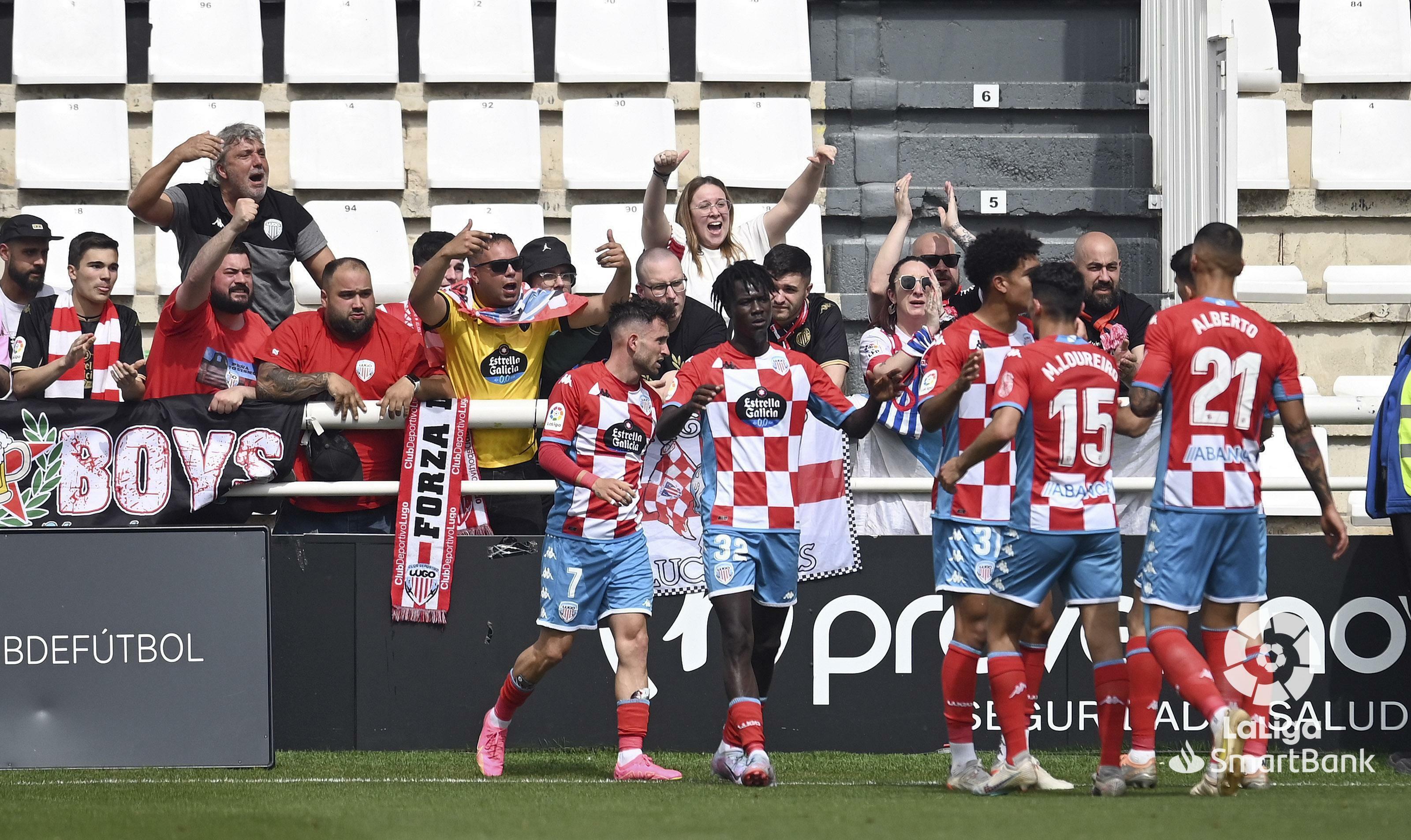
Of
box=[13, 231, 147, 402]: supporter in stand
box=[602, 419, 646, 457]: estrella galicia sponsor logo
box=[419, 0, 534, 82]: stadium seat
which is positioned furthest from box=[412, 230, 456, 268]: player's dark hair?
box=[419, 0, 534, 82]: stadium seat

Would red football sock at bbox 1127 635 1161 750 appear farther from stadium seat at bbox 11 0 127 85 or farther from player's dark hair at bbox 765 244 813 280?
stadium seat at bbox 11 0 127 85

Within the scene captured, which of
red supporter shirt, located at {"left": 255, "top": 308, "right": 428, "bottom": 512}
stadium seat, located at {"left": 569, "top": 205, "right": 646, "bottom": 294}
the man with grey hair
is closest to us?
red supporter shirt, located at {"left": 255, "top": 308, "right": 428, "bottom": 512}

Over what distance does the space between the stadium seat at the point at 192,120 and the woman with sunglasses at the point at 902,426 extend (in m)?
4.76

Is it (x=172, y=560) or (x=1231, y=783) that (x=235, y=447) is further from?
(x=1231, y=783)

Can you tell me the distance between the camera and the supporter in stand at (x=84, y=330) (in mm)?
7355

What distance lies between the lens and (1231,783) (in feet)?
17.8

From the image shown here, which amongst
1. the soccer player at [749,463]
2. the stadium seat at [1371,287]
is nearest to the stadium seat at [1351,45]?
the stadium seat at [1371,287]

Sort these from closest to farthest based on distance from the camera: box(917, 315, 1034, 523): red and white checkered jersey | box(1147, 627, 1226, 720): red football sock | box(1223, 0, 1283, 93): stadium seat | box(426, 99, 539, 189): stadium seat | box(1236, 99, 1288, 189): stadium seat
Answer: box(1147, 627, 1226, 720): red football sock
box(917, 315, 1034, 523): red and white checkered jersey
box(1236, 99, 1288, 189): stadium seat
box(426, 99, 539, 189): stadium seat
box(1223, 0, 1283, 93): stadium seat

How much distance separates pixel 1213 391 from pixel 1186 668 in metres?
1.01

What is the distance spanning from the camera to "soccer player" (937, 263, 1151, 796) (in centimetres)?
567

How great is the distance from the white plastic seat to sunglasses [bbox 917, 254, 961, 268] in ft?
9.55

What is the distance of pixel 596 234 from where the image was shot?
9.70 meters

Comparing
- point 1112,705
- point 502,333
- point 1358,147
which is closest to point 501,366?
point 502,333

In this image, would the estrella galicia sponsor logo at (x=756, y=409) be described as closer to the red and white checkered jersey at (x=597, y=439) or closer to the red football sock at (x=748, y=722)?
the red and white checkered jersey at (x=597, y=439)
